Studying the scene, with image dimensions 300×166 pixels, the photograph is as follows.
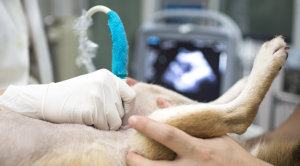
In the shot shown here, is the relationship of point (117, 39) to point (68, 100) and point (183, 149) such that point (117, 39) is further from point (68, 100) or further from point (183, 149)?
point (183, 149)

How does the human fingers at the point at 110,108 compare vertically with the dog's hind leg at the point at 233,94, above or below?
above

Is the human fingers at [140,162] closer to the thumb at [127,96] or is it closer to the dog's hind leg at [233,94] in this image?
the thumb at [127,96]

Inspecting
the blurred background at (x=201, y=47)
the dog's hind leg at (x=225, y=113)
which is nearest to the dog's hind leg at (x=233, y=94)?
the dog's hind leg at (x=225, y=113)

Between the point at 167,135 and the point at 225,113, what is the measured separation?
0.19m

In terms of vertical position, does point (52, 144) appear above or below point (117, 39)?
below

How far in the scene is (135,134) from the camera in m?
0.49

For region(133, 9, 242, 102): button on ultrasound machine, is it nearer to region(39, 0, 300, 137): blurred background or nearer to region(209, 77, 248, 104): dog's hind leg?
region(39, 0, 300, 137): blurred background

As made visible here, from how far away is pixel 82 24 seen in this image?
525mm

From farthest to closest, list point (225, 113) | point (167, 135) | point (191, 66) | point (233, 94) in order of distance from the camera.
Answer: point (191, 66) → point (233, 94) → point (225, 113) → point (167, 135)

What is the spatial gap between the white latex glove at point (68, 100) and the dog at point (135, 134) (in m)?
0.02

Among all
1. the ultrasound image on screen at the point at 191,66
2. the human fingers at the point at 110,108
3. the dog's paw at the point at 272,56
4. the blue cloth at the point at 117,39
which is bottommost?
the ultrasound image on screen at the point at 191,66

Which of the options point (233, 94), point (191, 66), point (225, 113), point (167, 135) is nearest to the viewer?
point (167, 135)

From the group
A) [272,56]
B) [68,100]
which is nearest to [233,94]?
[272,56]

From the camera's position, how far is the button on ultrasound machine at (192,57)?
5.03 feet
